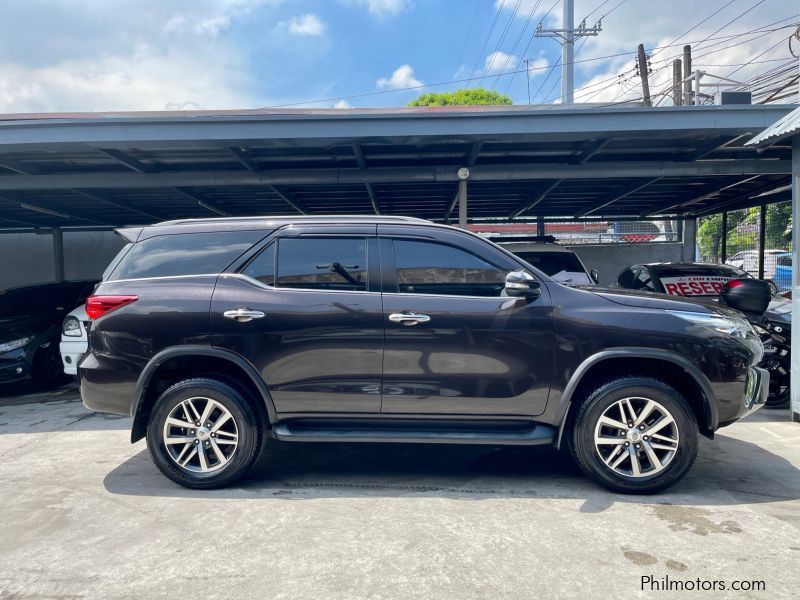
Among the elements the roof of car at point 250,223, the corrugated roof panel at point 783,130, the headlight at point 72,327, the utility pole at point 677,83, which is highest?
the utility pole at point 677,83

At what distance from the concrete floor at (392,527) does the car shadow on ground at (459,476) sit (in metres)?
0.02

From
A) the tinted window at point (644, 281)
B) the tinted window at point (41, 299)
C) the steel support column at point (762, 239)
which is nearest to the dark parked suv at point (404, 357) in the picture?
the tinted window at point (644, 281)

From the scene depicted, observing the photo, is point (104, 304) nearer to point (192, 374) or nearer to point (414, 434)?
point (192, 374)

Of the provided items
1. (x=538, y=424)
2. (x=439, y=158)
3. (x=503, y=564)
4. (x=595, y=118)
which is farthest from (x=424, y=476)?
(x=439, y=158)

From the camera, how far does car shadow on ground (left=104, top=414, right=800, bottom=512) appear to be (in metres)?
4.19

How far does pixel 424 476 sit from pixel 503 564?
4.67ft

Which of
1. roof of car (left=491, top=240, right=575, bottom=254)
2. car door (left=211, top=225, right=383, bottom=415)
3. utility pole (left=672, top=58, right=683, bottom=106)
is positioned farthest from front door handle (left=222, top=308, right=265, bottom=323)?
utility pole (left=672, top=58, right=683, bottom=106)

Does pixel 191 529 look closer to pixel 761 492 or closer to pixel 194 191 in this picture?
pixel 761 492

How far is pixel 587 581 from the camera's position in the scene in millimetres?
3020

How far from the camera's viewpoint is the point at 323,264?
4.38 meters

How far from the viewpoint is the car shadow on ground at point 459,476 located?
4.19 m

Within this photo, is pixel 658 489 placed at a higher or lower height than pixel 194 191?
lower

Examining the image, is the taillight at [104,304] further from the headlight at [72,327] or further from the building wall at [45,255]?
the building wall at [45,255]

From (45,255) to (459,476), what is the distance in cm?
1749
